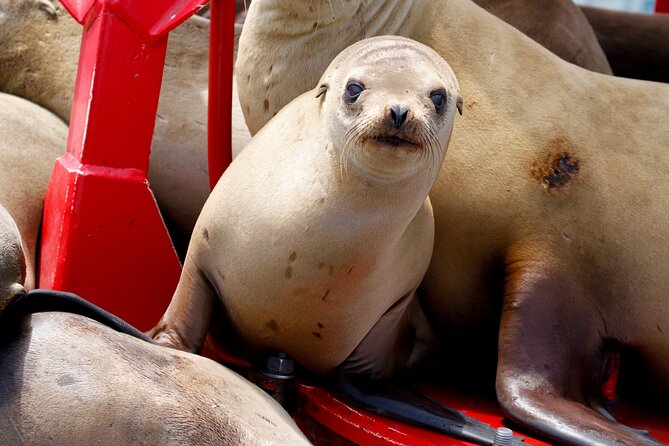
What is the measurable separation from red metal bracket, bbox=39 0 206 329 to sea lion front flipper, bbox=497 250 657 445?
0.88 m

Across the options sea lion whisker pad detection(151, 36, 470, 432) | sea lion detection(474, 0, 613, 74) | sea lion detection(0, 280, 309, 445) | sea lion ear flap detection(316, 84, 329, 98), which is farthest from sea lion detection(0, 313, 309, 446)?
sea lion detection(474, 0, 613, 74)

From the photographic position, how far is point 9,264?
6.55 feet

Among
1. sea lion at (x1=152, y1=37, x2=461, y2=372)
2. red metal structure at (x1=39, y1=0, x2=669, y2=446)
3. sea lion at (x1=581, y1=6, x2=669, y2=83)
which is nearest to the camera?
sea lion at (x1=152, y1=37, x2=461, y2=372)

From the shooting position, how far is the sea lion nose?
2.18m

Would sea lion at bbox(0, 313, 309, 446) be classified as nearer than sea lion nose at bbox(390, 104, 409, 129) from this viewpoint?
Yes

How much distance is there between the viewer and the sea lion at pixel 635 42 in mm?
4367

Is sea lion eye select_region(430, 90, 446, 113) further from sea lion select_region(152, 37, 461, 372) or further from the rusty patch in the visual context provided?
the rusty patch

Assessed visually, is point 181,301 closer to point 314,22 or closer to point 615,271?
point 314,22

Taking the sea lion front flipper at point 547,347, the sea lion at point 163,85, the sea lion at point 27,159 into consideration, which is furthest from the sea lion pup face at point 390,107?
the sea lion at point 163,85

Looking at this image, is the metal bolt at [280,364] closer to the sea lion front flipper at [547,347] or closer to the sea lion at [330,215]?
the sea lion at [330,215]

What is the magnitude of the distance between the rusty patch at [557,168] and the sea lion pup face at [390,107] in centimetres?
47

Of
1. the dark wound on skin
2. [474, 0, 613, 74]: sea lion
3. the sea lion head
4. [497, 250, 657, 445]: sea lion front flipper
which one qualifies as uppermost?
[474, 0, 613, 74]: sea lion

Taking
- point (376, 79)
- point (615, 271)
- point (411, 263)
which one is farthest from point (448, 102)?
point (615, 271)

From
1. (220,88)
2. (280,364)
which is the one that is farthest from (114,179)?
(280,364)
